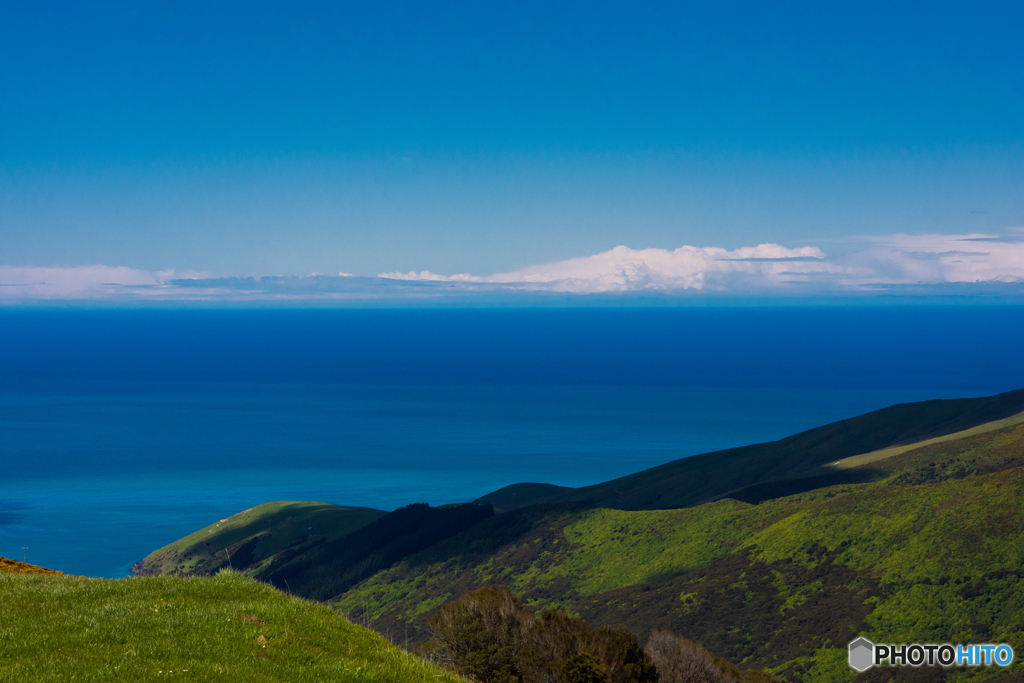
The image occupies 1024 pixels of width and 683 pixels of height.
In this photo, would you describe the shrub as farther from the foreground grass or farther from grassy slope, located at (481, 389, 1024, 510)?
grassy slope, located at (481, 389, 1024, 510)

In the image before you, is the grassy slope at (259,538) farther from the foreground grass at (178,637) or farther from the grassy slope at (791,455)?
the foreground grass at (178,637)

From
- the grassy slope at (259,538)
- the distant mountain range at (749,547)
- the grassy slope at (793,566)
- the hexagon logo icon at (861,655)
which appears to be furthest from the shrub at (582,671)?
the grassy slope at (259,538)

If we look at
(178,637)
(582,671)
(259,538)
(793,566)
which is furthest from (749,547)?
(259,538)

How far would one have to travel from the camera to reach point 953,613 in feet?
210

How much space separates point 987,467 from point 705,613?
1934 inches

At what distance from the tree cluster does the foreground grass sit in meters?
12.2

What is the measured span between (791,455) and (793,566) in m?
60.4

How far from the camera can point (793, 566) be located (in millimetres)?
80688

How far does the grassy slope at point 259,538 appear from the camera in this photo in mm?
137750

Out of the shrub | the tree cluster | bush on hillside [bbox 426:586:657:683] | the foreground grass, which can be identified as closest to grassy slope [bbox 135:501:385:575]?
the tree cluster

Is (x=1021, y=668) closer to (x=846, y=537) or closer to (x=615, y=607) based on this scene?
(x=846, y=537)

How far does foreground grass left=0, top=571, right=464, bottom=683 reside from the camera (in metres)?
11.3

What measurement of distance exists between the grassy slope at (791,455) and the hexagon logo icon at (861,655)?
63.1 m

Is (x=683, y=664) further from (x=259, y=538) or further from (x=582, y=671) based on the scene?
(x=259, y=538)
